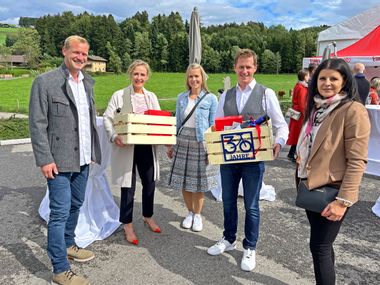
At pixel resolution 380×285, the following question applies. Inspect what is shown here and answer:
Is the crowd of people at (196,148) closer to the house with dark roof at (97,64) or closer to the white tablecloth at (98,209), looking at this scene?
the white tablecloth at (98,209)

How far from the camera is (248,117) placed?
307cm

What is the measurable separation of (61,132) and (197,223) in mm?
2010

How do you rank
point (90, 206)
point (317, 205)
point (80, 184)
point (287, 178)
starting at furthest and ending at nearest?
1. point (287, 178)
2. point (90, 206)
3. point (80, 184)
4. point (317, 205)

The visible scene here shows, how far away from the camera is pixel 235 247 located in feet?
11.7

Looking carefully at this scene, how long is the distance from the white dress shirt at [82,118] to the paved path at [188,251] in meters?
1.10

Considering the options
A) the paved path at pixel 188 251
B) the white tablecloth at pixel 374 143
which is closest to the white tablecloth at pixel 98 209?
the paved path at pixel 188 251

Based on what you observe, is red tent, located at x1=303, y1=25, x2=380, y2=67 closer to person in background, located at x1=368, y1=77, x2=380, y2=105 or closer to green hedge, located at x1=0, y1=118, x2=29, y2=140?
person in background, located at x1=368, y1=77, x2=380, y2=105

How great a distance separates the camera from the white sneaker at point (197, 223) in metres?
4.00

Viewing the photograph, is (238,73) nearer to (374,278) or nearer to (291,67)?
(374,278)

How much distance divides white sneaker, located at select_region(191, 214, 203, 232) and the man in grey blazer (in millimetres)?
1473

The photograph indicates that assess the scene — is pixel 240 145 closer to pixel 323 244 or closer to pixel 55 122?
pixel 323 244

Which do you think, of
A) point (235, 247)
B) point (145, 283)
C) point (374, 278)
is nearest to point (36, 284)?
point (145, 283)

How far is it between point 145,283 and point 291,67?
282 ft

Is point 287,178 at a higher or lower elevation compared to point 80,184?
lower
